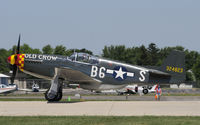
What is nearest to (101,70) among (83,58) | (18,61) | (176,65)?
(83,58)

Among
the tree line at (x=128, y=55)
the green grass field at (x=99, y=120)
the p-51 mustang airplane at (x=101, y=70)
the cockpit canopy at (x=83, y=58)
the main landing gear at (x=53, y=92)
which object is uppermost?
the tree line at (x=128, y=55)

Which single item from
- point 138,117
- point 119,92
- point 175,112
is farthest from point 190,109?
point 119,92

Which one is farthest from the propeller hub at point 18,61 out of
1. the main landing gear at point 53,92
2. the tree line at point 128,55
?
the tree line at point 128,55

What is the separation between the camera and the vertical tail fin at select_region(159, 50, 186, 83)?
709 inches

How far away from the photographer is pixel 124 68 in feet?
59.7

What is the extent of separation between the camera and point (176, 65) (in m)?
18.1

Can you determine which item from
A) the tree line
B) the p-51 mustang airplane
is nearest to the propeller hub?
the p-51 mustang airplane

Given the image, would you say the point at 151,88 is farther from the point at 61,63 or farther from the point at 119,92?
the point at 61,63

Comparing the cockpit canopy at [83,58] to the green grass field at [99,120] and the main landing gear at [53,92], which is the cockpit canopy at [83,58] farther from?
the green grass field at [99,120]

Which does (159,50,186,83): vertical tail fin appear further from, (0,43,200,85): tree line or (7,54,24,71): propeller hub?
(0,43,200,85): tree line

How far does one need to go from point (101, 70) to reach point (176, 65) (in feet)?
14.2

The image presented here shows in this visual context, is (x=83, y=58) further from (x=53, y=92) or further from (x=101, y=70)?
(x=53, y=92)

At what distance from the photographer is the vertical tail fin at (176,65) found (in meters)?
18.0

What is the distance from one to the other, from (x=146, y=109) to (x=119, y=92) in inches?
1038
